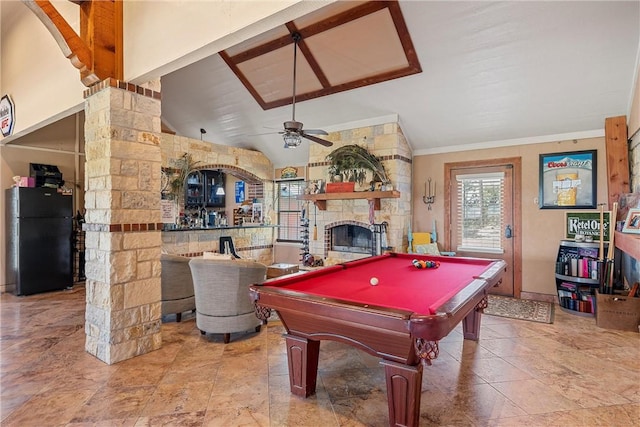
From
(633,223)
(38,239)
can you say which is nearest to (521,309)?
(633,223)

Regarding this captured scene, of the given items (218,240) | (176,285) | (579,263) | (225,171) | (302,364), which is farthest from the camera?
(225,171)

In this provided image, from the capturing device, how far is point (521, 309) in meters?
4.77

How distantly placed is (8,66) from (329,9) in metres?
5.18

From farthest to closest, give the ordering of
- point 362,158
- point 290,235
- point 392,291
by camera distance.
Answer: point 290,235 < point 362,158 < point 392,291

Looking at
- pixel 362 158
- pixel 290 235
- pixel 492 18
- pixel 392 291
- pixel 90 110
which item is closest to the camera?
pixel 392 291

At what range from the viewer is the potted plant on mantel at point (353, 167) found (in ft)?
18.7

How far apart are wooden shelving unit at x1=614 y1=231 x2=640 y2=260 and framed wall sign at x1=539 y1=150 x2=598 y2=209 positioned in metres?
1.30

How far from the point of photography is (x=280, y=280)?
2600mm

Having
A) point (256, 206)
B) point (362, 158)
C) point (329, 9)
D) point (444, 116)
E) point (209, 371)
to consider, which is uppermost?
point (329, 9)

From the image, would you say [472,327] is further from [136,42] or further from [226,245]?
[226,245]

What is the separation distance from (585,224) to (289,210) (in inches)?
226

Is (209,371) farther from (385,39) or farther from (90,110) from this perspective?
(385,39)

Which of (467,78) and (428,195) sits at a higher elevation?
(467,78)

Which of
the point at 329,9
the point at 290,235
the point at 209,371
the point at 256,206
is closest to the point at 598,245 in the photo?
the point at 329,9
